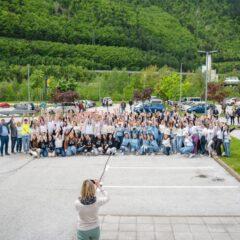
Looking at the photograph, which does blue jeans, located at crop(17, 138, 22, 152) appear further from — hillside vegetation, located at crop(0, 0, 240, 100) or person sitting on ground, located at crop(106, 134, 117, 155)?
hillside vegetation, located at crop(0, 0, 240, 100)

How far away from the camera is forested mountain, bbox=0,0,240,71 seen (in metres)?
145

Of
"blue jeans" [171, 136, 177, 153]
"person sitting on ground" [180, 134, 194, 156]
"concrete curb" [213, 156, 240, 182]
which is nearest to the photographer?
"concrete curb" [213, 156, 240, 182]

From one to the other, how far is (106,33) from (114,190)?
504 ft

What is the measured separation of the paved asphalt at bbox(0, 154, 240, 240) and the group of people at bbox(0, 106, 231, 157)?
86 cm

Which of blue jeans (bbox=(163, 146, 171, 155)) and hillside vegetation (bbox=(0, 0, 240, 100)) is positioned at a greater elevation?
hillside vegetation (bbox=(0, 0, 240, 100))

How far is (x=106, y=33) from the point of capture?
165250 mm

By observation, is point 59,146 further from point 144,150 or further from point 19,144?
point 144,150

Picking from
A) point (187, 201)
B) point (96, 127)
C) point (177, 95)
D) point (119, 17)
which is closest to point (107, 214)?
point (187, 201)

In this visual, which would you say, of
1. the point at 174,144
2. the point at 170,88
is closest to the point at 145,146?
the point at 174,144

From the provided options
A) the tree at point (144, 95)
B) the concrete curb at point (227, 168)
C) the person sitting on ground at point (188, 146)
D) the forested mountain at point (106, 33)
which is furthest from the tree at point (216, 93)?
the forested mountain at point (106, 33)

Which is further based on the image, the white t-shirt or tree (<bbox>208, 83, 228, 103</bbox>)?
tree (<bbox>208, 83, 228, 103</bbox>)

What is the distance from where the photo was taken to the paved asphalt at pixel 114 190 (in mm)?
11641

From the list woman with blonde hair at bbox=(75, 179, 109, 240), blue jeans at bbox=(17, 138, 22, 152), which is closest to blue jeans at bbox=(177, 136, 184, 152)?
blue jeans at bbox=(17, 138, 22, 152)

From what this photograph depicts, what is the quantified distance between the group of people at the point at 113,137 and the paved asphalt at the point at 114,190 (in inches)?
33.9
